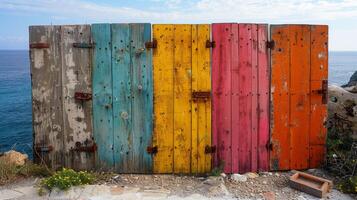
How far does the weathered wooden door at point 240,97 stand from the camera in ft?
19.5

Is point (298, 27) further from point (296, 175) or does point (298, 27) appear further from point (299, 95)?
point (296, 175)

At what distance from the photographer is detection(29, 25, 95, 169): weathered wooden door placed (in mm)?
5871

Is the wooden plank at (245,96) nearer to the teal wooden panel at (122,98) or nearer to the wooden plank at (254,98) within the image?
the wooden plank at (254,98)

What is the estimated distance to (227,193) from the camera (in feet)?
17.8

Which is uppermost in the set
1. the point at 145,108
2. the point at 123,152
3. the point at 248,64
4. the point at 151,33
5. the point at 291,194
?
the point at 151,33

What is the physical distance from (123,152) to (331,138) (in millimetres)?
3710

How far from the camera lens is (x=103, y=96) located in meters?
5.96

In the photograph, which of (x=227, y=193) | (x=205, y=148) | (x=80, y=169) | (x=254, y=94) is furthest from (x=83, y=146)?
(x=254, y=94)

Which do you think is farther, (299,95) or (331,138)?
(331,138)

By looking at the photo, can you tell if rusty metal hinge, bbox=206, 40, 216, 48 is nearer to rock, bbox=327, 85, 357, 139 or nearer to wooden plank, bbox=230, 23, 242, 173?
wooden plank, bbox=230, 23, 242, 173

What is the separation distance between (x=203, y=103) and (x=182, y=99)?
34 centimetres

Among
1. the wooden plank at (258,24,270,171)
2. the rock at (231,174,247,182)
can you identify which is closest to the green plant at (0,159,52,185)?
the rock at (231,174,247,182)

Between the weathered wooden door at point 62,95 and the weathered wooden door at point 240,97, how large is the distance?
2047mm

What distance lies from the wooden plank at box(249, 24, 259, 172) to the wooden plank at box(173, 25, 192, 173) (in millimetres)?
1018
